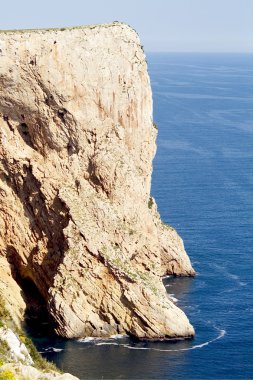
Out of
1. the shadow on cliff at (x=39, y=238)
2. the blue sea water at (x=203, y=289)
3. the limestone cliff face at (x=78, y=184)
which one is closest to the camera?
the blue sea water at (x=203, y=289)

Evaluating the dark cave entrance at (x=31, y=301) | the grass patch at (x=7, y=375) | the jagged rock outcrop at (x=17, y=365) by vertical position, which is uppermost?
the grass patch at (x=7, y=375)

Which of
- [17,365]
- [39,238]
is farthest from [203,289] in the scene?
[17,365]

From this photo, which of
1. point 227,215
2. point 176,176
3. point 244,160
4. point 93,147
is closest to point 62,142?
point 93,147

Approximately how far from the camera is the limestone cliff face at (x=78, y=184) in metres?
87.8

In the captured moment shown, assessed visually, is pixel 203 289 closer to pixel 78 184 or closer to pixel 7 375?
pixel 78 184

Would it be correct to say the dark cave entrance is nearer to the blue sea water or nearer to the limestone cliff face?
the limestone cliff face

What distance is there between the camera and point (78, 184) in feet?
302

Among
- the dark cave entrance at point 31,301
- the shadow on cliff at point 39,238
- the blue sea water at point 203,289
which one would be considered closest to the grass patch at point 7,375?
the blue sea water at point 203,289

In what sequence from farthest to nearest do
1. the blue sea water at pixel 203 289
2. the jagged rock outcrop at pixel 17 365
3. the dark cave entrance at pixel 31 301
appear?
the dark cave entrance at pixel 31 301
the blue sea water at pixel 203 289
the jagged rock outcrop at pixel 17 365

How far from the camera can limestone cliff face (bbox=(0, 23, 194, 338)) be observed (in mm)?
87812

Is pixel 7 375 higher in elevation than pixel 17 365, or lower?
higher

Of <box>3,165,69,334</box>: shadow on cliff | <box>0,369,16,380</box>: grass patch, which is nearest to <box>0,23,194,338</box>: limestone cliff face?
<box>3,165,69,334</box>: shadow on cliff

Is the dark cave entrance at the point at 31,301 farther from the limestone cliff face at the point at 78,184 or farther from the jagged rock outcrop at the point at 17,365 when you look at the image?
the jagged rock outcrop at the point at 17,365

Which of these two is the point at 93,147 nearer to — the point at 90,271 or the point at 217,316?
the point at 90,271
